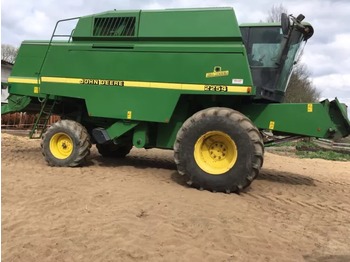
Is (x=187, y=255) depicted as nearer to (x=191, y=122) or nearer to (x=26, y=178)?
(x=191, y=122)

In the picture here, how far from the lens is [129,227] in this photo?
473 centimetres

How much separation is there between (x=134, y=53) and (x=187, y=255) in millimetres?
4730

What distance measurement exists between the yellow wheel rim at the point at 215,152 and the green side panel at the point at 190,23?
1812 millimetres

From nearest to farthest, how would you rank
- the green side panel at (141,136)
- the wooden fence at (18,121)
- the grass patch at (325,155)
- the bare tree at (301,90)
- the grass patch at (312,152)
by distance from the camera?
the green side panel at (141,136), the grass patch at (325,155), the grass patch at (312,152), the wooden fence at (18,121), the bare tree at (301,90)

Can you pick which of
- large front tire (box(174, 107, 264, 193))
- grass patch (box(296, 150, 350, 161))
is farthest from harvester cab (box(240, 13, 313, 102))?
grass patch (box(296, 150, 350, 161))

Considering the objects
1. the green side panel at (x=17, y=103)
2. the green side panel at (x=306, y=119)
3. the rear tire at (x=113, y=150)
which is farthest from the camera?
the rear tire at (x=113, y=150)

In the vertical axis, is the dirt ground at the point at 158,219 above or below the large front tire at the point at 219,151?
below

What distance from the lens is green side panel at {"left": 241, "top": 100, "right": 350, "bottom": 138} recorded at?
713cm

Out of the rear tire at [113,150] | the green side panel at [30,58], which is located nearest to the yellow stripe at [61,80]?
the green side panel at [30,58]

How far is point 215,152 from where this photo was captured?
7.09 meters

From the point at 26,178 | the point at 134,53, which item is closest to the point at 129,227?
the point at 26,178

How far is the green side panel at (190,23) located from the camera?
7289 millimetres

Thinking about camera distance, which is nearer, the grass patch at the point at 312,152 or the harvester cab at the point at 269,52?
the harvester cab at the point at 269,52

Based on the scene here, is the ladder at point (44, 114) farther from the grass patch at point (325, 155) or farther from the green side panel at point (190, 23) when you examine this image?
the grass patch at point (325, 155)
